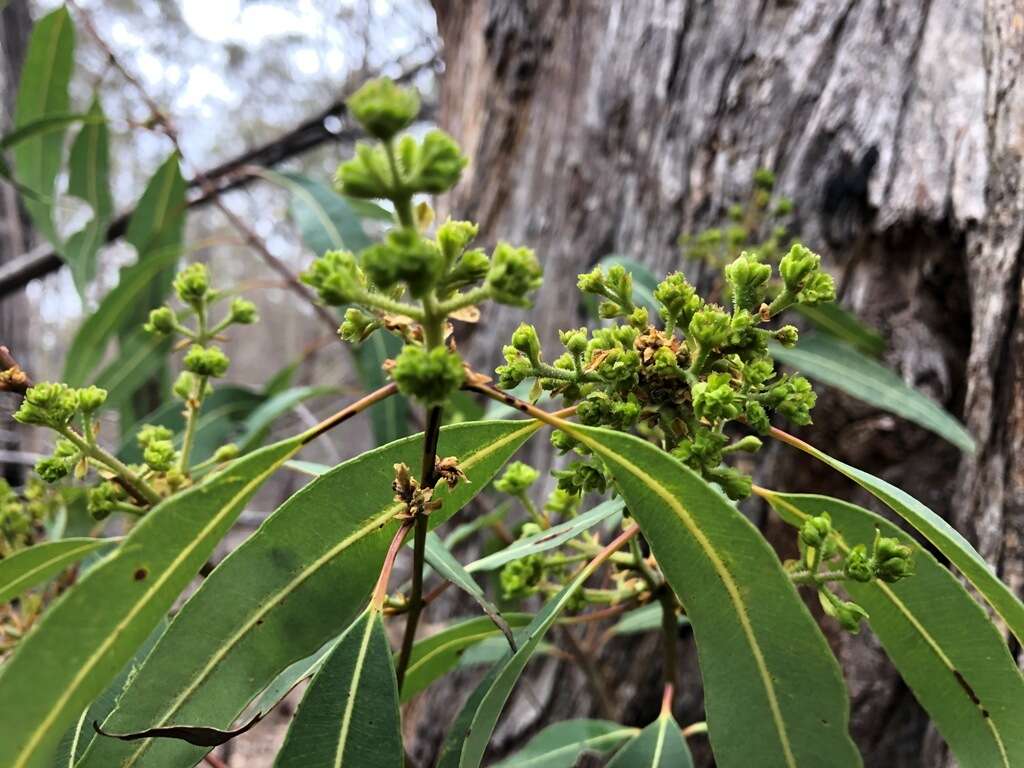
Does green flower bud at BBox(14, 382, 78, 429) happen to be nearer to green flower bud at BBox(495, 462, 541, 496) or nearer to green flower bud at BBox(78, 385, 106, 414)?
green flower bud at BBox(78, 385, 106, 414)

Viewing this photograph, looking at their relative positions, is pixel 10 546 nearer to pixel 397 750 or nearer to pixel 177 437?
pixel 177 437

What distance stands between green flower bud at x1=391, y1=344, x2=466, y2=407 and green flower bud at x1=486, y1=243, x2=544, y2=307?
0.05 meters

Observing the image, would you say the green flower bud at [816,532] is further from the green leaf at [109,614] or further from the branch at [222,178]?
the branch at [222,178]

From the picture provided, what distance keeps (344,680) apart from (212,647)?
10cm

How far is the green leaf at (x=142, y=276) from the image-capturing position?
4.90 feet

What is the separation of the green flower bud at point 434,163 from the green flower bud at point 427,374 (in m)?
0.09

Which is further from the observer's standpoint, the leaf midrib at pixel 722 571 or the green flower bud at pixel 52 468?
the green flower bud at pixel 52 468

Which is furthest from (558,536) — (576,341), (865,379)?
(865,379)

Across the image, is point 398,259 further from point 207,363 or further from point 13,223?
point 13,223

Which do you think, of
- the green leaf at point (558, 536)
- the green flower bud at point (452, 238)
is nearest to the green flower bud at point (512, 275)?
the green flower bud at point (452, 238)

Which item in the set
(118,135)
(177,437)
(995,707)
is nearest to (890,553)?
(995,707)

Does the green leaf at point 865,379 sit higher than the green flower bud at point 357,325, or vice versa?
the green leaf at point 865,379

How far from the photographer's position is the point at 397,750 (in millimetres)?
519

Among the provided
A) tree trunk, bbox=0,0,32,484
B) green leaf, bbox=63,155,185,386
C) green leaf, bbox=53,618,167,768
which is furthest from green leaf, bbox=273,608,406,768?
tree trunk, bbox=0,0,32,484
